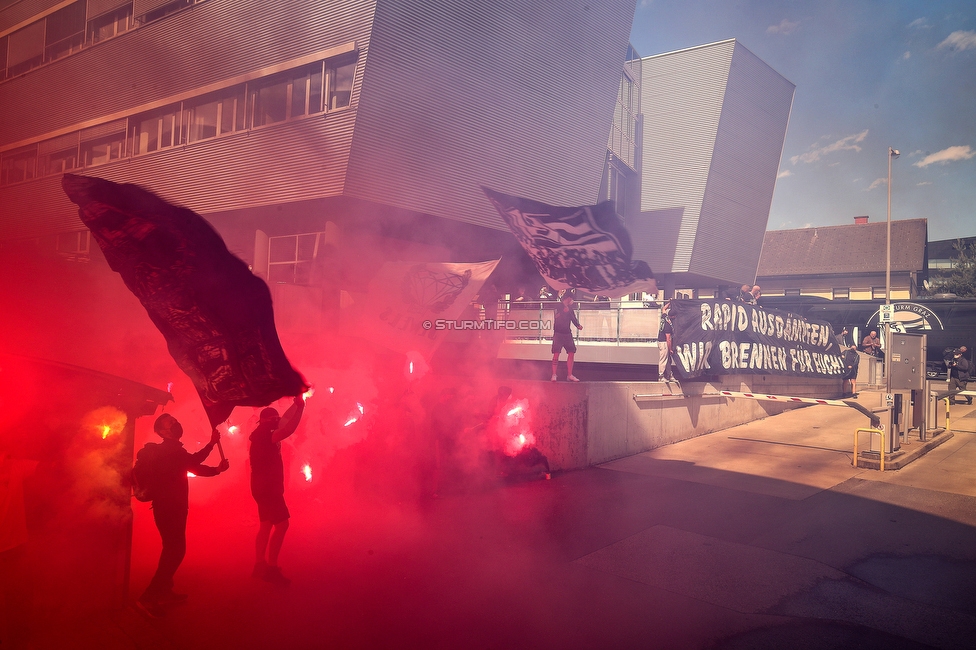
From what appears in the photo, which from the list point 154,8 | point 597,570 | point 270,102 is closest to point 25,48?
point 154,8

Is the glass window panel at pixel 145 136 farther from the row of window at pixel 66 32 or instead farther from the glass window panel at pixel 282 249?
the glass window panel at pixel 282 249

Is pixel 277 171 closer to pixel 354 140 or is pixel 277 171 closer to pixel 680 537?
pixel 354 140

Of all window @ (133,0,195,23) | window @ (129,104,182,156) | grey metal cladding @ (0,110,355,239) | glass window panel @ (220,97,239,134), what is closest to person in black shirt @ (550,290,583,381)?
grey metal cladding @ (0,110,355,239)

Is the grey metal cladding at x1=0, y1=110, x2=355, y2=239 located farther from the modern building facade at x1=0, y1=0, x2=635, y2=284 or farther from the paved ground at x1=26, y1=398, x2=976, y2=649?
the paved ground at x1=26, y1=398, x2=976, y2=649

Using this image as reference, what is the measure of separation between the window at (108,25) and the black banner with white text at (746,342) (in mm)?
9932

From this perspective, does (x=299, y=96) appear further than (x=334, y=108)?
No

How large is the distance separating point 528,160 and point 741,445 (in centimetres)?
899

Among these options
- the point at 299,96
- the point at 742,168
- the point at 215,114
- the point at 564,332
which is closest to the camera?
the point at 215,114

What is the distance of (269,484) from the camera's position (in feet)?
15.2

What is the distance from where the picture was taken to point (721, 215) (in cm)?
2428

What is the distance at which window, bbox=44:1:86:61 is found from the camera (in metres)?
7.87

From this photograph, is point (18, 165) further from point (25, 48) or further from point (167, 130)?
point (167, 130)

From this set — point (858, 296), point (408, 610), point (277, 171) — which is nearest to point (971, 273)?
point (858, 296)

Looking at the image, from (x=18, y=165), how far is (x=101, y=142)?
1.40 metres
